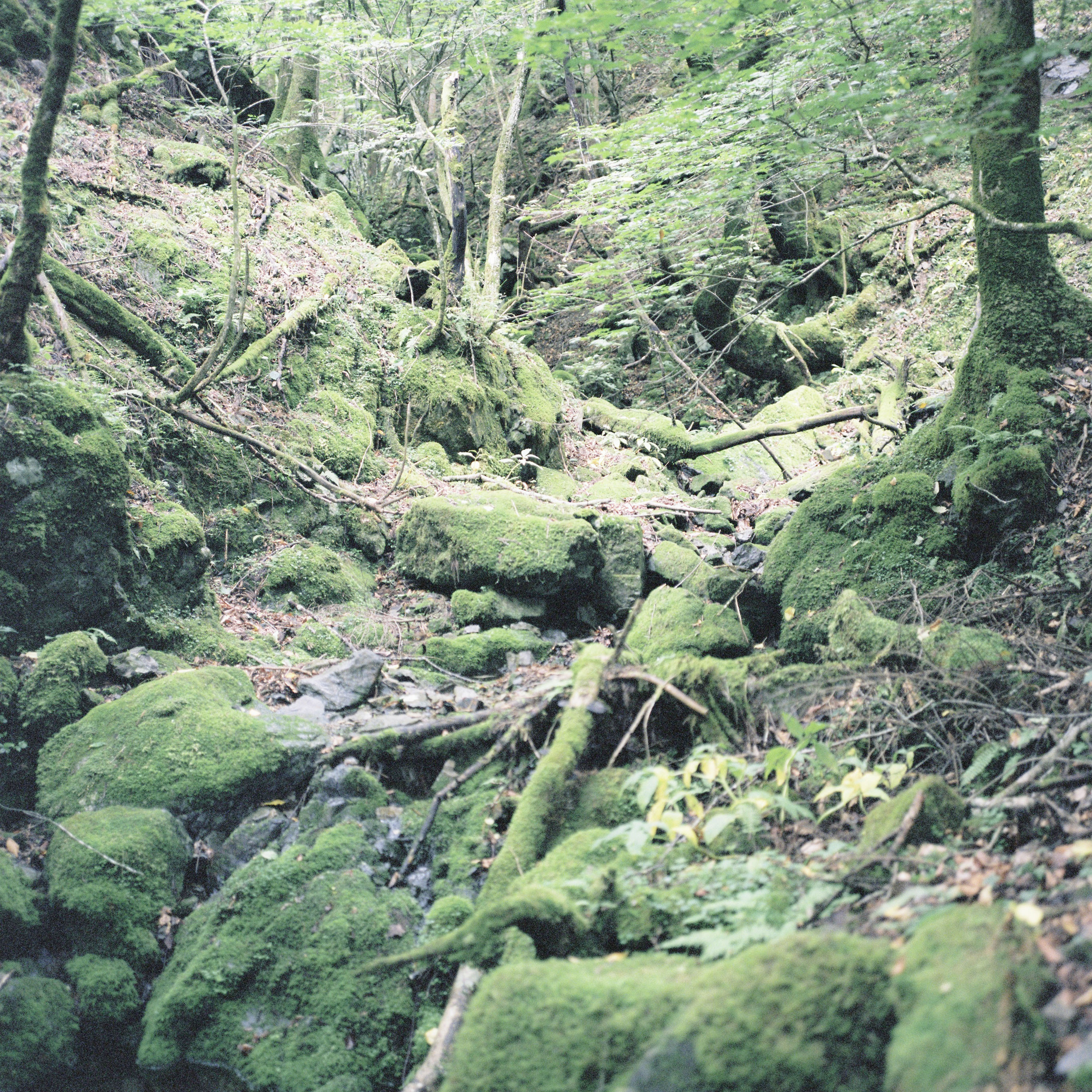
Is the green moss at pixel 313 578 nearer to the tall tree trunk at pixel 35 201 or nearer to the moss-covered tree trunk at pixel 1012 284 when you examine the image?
the tall tree trunk at pixel 35 201

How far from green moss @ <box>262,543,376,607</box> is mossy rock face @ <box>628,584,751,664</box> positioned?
9.51 feet

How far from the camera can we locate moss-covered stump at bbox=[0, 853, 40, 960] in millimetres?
3486

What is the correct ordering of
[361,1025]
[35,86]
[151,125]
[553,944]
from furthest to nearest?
[151,125], [35,86], [361,1025], [553,944]

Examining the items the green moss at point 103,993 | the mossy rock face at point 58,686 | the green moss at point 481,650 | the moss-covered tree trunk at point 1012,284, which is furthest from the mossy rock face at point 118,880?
the moss-covered tree trunk at point 1012,284

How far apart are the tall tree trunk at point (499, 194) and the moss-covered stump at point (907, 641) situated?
29.1 feet

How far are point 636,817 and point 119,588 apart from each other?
13.5 ft

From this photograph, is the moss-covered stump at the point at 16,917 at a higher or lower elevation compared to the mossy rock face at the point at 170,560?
lower

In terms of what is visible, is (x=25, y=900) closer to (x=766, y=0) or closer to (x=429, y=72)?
(x=766, y=0)

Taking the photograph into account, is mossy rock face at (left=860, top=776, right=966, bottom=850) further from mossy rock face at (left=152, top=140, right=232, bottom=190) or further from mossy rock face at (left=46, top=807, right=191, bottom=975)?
mossy rock face at (left=152, top=140, right=232, bottom=190)

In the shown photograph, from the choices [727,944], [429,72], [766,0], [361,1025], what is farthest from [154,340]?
[429,72]

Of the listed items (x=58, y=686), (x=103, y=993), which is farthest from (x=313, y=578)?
(x=103, y=993)

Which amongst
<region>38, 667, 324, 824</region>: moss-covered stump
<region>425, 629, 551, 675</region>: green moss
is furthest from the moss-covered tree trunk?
<region>38, 667, 324, 824</region>: moss-covered stump

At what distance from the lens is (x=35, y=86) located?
10.1 metres

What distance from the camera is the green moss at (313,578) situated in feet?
22.8
